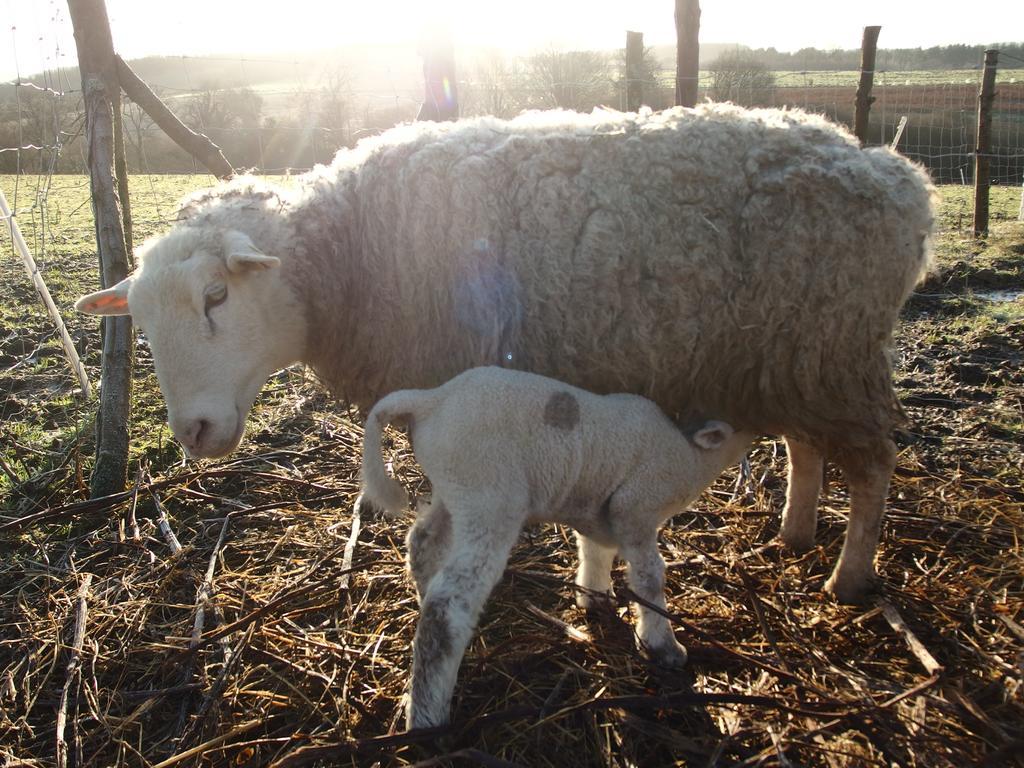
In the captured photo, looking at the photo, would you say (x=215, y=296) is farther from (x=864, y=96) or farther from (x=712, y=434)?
(x=864, y=96)

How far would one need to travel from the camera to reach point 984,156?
9109mm

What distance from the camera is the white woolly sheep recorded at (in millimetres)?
2121

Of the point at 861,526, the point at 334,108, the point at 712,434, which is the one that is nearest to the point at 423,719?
the point at 712,434

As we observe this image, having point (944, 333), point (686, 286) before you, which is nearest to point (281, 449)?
point (686, 286)

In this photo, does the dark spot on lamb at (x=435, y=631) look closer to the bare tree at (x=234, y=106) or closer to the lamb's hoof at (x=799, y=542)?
the lamb's hoof at (x=799, y=542)

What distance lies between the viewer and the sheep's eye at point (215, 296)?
2.60 metres

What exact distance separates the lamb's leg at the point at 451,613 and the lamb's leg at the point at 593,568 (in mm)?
655

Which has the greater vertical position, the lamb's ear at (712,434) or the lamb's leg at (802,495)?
the lamb's ear at (712,434)

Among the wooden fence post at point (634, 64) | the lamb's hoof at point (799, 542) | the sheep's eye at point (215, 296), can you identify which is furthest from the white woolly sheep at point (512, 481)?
the wooden fence post at point (634, 64)

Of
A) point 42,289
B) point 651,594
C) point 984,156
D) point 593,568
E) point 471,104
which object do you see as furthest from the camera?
point 471,104

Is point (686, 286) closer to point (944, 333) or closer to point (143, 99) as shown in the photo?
point (143, 99)

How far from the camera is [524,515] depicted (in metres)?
2.29

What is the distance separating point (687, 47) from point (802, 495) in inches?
162

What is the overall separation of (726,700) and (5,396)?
15.6 feet
